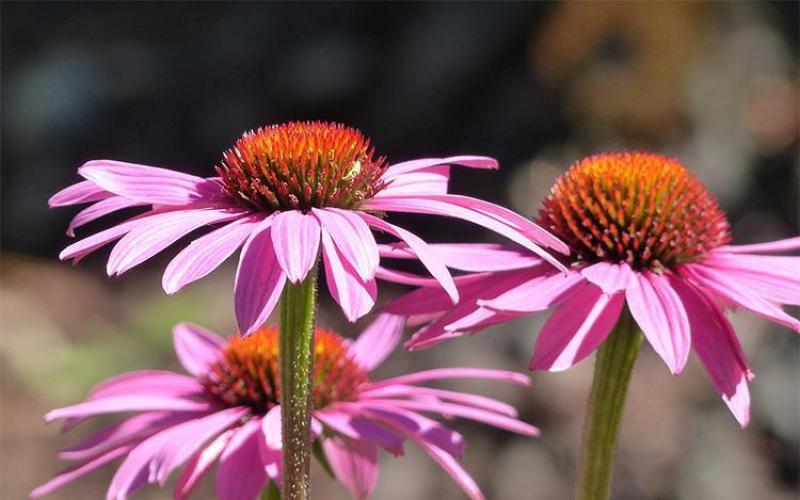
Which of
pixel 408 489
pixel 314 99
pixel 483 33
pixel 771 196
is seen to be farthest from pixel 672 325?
pixel 314 99

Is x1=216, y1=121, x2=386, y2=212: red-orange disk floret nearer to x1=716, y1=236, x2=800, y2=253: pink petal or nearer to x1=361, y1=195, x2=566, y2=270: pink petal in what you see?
x1=361, y1=195, x2=566, y2=270: pink petal

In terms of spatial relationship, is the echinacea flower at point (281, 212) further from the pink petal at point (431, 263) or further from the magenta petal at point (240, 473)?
the magenta petal at point (240, 473)

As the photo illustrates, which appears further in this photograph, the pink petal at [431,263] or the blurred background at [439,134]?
the blurred background at [439,134]

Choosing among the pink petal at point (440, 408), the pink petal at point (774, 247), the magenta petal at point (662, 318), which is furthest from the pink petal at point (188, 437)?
the pink petal at point (774, 247)

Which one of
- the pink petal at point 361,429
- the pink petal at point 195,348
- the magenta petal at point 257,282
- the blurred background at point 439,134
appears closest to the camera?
the magenta petal at point 257,282

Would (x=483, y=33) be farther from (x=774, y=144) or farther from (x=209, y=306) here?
(x=209, y=306)

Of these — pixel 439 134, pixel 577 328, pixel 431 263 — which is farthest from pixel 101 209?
pixel 439 134
